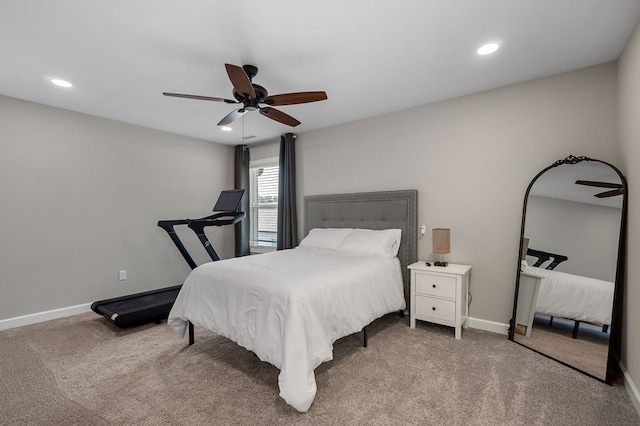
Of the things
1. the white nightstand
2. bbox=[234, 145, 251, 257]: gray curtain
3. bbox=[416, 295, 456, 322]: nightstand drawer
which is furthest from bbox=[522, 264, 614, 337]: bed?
bbox=[234, 145, 251, 257]: gray curtain

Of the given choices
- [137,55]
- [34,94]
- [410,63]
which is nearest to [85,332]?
[34,94]

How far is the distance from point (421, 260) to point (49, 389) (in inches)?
139

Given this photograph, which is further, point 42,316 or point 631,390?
point 42,316

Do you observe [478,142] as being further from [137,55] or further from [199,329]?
[199,329]

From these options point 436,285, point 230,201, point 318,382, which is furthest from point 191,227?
point 436,285

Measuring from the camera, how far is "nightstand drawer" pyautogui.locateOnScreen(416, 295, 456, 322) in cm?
285

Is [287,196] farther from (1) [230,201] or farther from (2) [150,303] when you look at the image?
(2) [150,303]

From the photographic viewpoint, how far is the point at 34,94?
3135 millimetres

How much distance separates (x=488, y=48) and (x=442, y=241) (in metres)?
1.78

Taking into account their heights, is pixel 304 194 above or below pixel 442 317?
above

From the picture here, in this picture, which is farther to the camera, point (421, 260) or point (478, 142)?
point (421, 260)

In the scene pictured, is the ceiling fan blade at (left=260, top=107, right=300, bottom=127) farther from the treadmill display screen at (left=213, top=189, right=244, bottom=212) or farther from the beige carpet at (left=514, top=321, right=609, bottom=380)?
the beige carpet at (left=514, top=321, right=609, bottom=380)

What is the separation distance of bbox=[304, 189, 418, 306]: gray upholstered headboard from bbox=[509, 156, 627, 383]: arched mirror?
3.58 ft

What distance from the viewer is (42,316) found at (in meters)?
3.38
